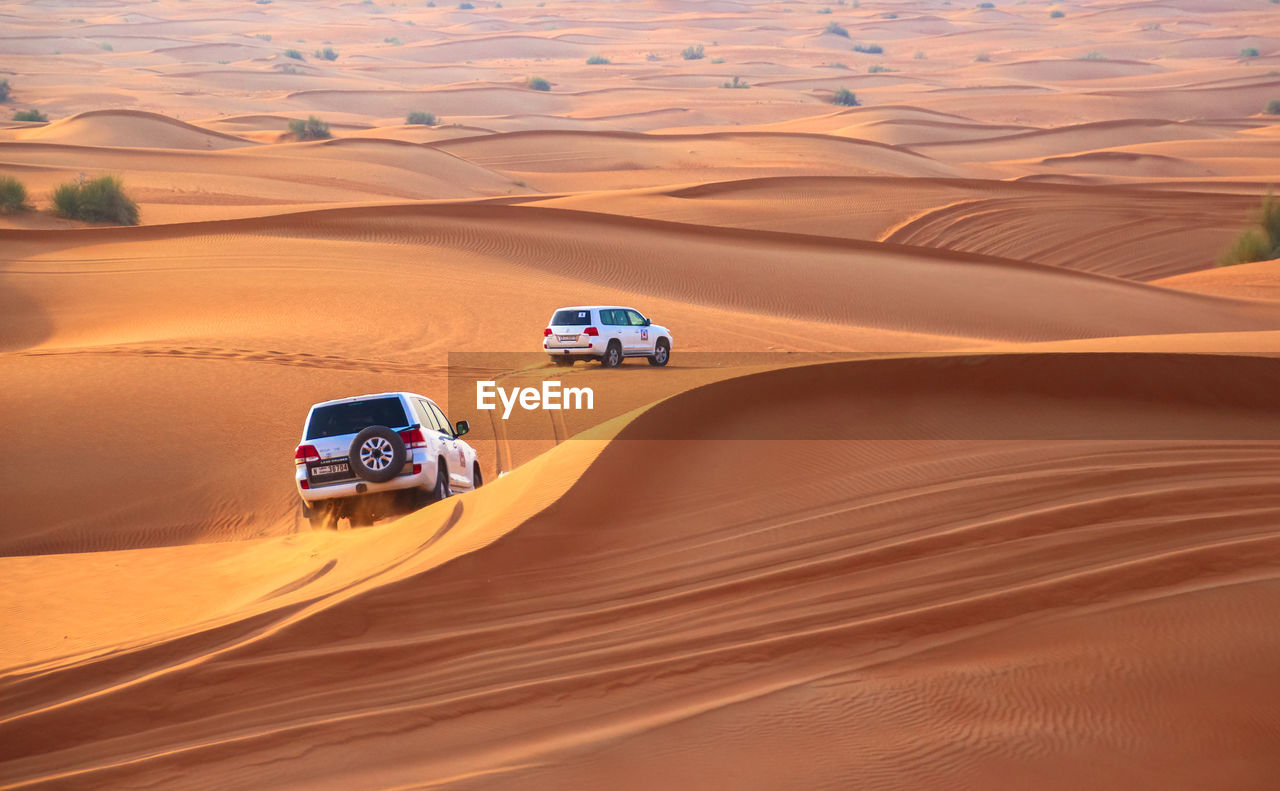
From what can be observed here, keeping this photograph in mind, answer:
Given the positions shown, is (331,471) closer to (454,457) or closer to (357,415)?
(357,415)

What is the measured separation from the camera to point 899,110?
267 ft

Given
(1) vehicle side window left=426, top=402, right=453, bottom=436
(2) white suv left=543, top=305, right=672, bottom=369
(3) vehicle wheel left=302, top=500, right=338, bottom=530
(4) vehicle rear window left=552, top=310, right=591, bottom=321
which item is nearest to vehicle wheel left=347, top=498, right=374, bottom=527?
(3) vehicle wheel left=302, top=500, right=338, bottom=530

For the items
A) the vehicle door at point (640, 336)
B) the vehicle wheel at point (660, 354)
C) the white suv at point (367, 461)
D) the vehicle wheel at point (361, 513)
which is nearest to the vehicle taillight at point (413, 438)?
the white suv at point (367, 461)

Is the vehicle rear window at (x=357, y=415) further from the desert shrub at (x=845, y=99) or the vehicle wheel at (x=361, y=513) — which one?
the desert shrub at (x=845, y=99)

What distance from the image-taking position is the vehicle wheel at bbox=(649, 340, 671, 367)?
21.5 metres

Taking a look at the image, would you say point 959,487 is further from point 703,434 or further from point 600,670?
point 600,670

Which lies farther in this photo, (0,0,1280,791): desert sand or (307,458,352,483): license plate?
(307,458,352,483): license plate

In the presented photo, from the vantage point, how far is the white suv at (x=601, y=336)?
68.0ft

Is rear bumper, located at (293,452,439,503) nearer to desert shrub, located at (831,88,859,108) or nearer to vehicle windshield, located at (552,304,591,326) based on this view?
vehicle windshield, located at (552,304,591,326)

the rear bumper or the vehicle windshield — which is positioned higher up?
the vehicle windshield

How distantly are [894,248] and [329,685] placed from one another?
94.1 ft

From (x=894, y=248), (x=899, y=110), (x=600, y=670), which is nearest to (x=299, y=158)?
(x=894, y=248)

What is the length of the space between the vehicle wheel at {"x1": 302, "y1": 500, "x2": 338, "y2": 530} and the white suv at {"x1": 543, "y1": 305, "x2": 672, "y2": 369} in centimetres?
926

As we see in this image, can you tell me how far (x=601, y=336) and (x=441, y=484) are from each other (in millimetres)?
9041
